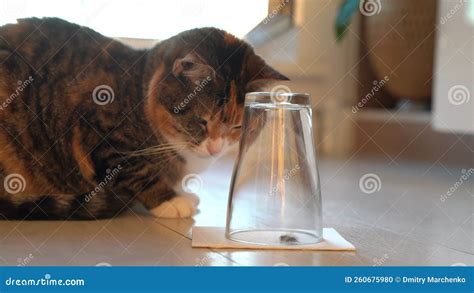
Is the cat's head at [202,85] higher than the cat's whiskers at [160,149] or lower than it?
higher

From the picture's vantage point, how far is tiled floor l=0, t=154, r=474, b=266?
872mm

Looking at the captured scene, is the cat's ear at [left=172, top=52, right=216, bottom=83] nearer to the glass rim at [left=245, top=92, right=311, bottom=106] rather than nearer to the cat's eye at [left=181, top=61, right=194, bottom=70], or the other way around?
the cat's eye at [left=181, top=61, right=194, bottom=70]

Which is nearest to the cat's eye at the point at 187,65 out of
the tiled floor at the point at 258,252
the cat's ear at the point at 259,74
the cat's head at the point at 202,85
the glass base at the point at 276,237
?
the cat's head at the point at 202,85

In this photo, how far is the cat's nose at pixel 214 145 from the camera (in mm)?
1234

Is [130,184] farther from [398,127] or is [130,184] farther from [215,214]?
[398,127]

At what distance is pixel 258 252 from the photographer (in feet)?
3.03

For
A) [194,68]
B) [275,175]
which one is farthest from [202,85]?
[275,175]

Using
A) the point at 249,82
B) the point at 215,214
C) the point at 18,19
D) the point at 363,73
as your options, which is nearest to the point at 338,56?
the point at 363,73

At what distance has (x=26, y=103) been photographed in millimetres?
1208

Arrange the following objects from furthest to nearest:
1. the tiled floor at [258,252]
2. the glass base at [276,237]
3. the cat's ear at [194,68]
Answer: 1. the cat's ear at [194,68]
2. the glass base at [276,237]
3. the tiled floor at [258,252]

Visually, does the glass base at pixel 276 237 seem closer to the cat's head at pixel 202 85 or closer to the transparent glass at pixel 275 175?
the transparent glass at pixel 275 175

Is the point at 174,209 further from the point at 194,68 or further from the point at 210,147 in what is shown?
the point at 194,68

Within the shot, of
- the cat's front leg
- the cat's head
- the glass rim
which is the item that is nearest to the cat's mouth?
the cat's head

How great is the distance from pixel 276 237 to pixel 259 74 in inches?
13.9
